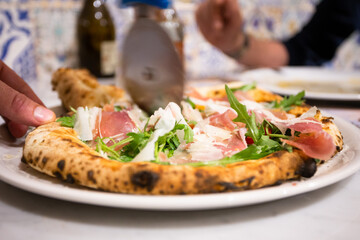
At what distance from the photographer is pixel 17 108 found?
86 centimetres

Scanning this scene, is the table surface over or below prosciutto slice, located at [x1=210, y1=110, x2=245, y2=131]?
below

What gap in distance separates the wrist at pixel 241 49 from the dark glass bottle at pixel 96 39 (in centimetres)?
80

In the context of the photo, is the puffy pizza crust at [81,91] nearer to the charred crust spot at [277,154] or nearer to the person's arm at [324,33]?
the charred crust spot at [277,154]

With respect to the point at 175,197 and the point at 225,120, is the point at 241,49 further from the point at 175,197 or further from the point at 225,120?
the point at 175,197

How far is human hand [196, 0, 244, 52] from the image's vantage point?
2312 mm

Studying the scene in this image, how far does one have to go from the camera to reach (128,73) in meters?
1.28

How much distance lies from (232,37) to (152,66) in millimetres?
1449

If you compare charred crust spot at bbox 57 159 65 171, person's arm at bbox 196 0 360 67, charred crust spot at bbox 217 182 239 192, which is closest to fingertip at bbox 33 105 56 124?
charred crust spot at bbox 57 159 65 171

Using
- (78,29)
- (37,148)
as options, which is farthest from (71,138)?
(78,29)

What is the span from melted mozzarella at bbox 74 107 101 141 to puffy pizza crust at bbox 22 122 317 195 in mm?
145

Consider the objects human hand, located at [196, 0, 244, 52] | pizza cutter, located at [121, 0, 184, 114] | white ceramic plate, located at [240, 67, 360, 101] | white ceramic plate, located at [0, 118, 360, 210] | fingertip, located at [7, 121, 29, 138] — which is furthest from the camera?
human hand, located at [196, 0, 244, 52]

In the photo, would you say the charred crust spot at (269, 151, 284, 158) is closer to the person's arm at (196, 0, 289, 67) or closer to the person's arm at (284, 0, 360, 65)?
the person's arm at (196, 0, 289, 67)

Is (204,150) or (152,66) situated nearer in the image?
(204,150)

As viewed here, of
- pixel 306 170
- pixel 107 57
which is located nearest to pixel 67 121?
pixel 306 170
